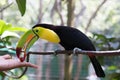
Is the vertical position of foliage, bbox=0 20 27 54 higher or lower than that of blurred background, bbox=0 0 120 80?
lower

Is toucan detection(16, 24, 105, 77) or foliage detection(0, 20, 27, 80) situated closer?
toucan detection(16, 24, 105, 77)

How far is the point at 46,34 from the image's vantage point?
1.87m

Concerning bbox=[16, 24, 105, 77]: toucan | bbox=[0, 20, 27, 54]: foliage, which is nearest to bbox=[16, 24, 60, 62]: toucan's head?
bbox=[16, 24, 105, 77]: toucan

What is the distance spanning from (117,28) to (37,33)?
28.1 feet

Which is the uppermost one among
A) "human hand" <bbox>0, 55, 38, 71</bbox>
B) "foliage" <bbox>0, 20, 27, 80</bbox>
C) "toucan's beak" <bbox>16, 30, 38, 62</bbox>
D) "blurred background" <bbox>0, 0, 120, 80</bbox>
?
"blurred background" <bbox>0, 0, 120, 80</bbox>

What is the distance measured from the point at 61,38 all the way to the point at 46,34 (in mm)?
285

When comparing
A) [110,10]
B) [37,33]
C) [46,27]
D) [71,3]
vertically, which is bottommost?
[37,33]

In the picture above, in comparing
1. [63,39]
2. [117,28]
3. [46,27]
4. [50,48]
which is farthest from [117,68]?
[117,28]

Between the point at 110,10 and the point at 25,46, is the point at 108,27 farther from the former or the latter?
the point at 25,46

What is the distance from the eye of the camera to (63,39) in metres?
2.14

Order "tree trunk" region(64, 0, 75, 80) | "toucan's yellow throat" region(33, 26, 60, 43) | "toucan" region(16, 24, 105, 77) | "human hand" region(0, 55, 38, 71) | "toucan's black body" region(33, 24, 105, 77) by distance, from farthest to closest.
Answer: "tree trunk" region(64, 0, 75, 80), "toucan's black body" region(33, 24, 105, 77), "toucan's yellow throat" region(33, 26, 60, 43), "toucan" region(16, 24, 105, 77), "human hand" region(0, 55, 38, 71)

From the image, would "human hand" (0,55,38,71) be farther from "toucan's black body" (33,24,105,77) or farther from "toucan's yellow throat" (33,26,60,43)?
"toucan's black body" (33,24,105,77)

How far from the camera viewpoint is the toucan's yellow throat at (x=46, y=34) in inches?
67.2

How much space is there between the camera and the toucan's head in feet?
4.93
